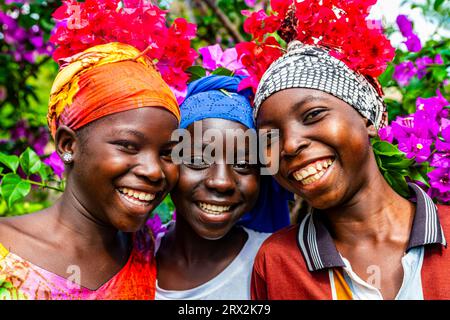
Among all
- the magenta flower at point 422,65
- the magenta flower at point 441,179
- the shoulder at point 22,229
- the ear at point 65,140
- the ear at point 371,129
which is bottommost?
the shoulder at point 22,229

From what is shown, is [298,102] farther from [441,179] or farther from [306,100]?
[441,179]

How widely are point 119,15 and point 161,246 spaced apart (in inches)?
47.2

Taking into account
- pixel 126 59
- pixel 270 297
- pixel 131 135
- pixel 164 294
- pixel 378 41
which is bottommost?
pixel 164 294

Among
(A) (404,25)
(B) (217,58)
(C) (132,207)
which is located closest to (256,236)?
(C) (132,207)

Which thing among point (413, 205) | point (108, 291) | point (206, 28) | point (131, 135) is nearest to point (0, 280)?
point (108, 291)

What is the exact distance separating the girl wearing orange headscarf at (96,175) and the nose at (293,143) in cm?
53

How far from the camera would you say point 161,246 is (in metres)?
2.99

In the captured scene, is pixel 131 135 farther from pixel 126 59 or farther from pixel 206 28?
pixel 206 28

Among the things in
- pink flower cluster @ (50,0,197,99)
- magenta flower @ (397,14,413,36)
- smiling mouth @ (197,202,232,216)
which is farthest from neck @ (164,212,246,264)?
magenta flower @ (397,14,413,36)

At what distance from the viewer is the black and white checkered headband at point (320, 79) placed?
2.38 meters

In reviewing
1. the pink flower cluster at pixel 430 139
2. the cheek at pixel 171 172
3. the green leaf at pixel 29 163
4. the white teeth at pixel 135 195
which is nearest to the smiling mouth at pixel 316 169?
the pink flower cluster at pixel 430 139

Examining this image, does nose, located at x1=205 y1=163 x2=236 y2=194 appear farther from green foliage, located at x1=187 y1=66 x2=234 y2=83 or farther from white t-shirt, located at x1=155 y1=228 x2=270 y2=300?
green foliage, located at x1=187 y1=66 x2=234 y2=83

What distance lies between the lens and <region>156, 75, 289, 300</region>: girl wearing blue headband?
104 inches

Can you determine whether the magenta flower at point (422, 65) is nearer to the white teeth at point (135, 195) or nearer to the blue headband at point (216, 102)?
the blue headband at point (216, 102)
